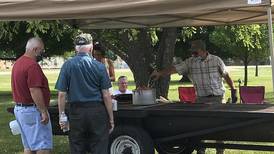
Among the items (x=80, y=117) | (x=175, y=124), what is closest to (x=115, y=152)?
(x=175, y=124)

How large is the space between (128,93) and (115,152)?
1.57m

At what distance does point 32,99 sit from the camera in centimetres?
618

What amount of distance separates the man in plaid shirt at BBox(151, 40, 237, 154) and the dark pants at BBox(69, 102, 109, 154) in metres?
2.56

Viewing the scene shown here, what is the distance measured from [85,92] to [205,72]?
2.79m

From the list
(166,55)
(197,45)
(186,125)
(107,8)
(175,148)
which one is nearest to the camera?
(107,8)

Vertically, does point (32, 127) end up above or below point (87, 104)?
below

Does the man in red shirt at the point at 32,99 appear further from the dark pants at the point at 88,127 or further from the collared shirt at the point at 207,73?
the collared shirt at the point at 207,73

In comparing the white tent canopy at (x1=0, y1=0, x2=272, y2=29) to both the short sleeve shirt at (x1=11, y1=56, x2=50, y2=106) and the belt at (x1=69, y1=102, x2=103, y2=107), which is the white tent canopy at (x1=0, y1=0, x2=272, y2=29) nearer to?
the short sleeve shirt at (x1=11, y1=56, x2=50, y2=106)

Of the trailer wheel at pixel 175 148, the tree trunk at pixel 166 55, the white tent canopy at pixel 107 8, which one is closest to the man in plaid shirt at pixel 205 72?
the trailer wheel at pixel 175 148

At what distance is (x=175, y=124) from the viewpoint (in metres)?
6.97

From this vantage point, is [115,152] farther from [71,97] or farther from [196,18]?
[196,18]

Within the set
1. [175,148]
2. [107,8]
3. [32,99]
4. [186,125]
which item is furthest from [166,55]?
[32,99]

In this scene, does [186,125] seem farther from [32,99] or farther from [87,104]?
[32,99]

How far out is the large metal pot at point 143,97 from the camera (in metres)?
7.84
